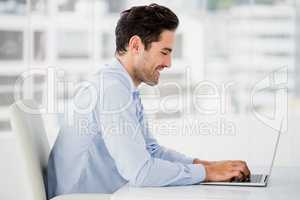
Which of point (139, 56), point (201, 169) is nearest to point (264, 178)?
point (201, 169)

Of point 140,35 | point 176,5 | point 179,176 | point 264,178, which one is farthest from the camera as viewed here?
point 176,5

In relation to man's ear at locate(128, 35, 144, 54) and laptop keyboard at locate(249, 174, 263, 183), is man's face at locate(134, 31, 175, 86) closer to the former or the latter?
man's ear at locate(128, 35, 144, 54)

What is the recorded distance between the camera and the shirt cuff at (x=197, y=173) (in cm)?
161

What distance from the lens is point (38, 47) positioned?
3.68 metres

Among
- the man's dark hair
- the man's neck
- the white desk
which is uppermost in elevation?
the man's dark hair

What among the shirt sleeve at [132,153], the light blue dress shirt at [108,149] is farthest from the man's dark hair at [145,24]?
the shirt sleeve at [132,153]

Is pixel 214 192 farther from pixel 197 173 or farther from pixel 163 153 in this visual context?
pixel 163 153

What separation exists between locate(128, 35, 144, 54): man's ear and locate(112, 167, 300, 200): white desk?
20.3 inches

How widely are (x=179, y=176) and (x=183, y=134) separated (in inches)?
81.5

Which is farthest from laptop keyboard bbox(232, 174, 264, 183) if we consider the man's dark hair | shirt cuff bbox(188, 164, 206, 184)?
the man's dark hair

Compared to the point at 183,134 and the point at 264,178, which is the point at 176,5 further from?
the point at 264,178

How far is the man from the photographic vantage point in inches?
62.8

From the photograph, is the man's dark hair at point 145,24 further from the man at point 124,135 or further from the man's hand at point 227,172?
the man's hand at point 227,172

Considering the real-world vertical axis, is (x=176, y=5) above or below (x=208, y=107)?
above
